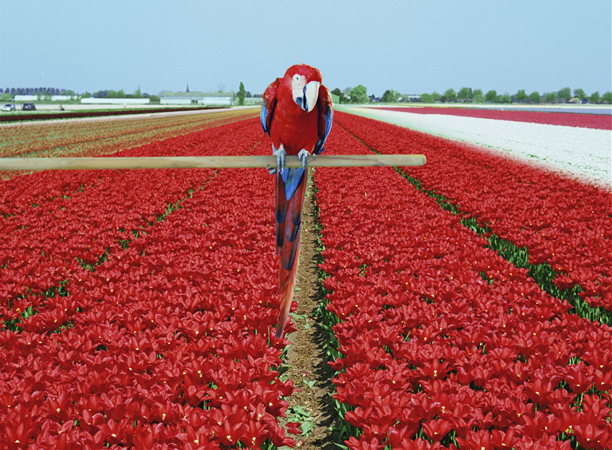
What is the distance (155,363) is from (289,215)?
1740 mm

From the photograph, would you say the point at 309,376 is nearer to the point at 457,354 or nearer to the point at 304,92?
the point at 457,354

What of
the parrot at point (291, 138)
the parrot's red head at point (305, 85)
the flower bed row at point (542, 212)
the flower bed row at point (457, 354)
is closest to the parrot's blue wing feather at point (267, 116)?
the parrot at point (291, 138)

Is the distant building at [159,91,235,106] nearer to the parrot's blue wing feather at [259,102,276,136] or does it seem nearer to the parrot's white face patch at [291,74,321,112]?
the parrot's blue wing feather at [259,102,276,136]

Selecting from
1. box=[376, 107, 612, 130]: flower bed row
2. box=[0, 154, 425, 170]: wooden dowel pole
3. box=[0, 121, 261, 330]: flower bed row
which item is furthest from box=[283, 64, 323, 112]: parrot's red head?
box=[376, 107, 612, 130]: flower bed row

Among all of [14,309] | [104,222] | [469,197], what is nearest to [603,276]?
[469,197]

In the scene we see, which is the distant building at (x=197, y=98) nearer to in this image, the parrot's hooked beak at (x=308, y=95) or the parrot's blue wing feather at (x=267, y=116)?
the parrot's blue wing feather at (x=267, y=116)

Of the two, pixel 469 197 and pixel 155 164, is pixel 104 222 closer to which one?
pixel 155 164

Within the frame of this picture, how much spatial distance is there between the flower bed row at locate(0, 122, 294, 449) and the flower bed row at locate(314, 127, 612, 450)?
66 centimetres

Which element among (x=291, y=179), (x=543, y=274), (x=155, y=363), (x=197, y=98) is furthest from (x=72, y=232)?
(x=197, y=98)

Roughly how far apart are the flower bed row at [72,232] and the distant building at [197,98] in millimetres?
129851

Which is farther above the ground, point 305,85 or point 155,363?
point 305,85

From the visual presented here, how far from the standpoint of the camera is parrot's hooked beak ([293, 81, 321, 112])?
2.21 metres

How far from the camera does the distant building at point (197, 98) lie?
13888 cm

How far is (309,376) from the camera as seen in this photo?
13.6ft
